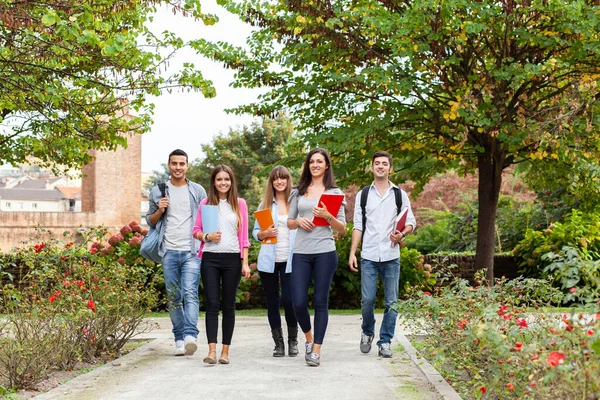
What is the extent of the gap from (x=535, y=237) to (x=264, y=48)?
23.2 ft

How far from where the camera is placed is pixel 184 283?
825 cm

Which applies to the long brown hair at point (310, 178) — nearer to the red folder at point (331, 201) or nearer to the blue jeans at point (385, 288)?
the red folder at point (331, 201)

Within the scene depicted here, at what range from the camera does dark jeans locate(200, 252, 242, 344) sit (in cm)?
780

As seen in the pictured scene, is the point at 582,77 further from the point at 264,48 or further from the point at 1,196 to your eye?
the point at 1,196

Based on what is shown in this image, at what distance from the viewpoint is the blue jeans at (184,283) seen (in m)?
8.23

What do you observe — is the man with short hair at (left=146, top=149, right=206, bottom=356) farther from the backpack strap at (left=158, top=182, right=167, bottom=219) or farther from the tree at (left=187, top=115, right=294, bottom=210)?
the tree at (left=187, top=115, right=294, bottom=210)

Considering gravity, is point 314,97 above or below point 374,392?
above

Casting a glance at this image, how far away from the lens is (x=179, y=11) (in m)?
8.02

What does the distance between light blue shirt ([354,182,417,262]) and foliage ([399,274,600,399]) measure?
591 mm

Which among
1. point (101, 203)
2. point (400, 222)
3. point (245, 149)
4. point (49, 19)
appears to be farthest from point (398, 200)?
point (245, 149)

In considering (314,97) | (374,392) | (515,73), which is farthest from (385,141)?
(374,392)

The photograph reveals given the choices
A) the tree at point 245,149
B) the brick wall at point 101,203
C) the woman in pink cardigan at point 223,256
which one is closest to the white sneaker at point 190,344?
the woman in pink cardigan at point 223,256

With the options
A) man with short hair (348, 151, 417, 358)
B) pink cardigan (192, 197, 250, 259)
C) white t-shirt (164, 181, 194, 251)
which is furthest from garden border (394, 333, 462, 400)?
white t-shirt (164, 181, 194, 251)

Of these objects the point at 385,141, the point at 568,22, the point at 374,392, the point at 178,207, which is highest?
the point at 568,22
